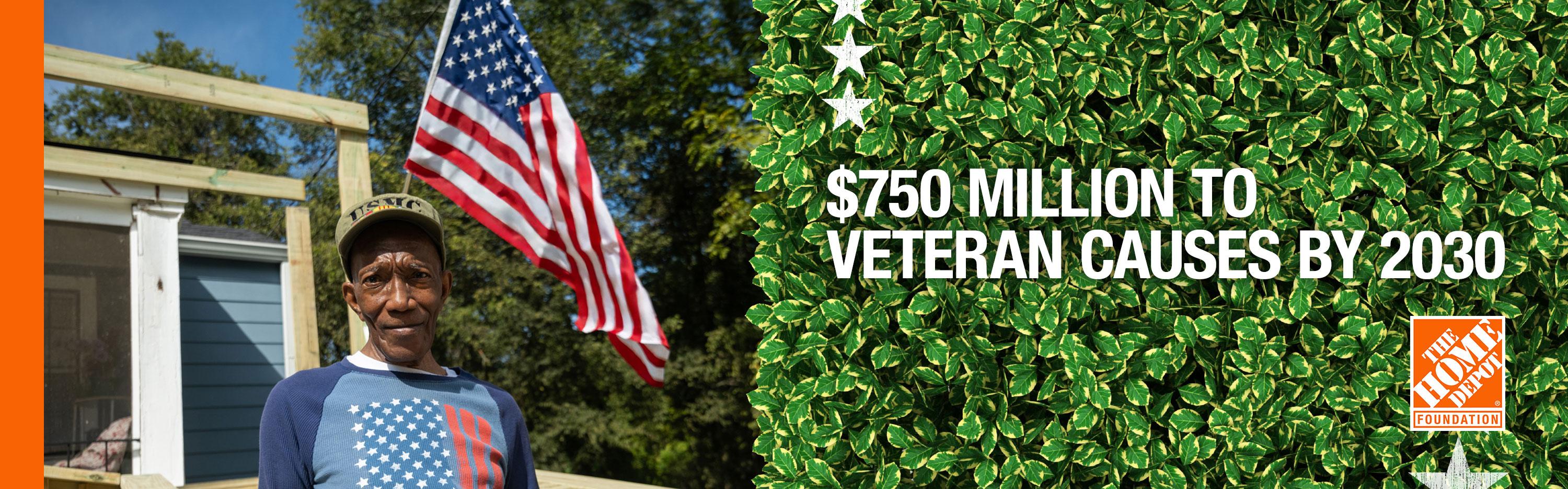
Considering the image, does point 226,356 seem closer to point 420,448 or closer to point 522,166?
point 522,166

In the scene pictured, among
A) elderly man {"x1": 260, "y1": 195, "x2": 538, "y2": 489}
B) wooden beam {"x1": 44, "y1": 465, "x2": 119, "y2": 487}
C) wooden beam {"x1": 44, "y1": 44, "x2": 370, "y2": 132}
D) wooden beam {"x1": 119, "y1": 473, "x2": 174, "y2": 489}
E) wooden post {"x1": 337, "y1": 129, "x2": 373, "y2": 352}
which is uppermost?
wooden beam {"x1": 44, "y1": 44, "x2": 370, "y2": 132}

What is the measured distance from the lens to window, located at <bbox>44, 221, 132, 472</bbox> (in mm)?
7543

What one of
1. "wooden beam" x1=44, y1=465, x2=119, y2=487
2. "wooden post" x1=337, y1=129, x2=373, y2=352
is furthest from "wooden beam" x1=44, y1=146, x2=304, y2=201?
"wooden beam" x1=44, y1=465, x2=119, y2=487

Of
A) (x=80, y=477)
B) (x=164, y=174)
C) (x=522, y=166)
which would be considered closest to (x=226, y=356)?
(x=164, y=174)

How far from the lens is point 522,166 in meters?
4.92

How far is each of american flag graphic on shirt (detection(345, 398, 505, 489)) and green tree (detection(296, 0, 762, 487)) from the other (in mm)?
12819

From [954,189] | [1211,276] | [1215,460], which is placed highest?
[954,189]

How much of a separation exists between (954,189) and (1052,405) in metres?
0.82

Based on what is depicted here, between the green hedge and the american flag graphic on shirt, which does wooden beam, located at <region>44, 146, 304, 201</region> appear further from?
the american flag graphic on shirt

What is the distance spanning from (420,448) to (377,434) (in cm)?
8

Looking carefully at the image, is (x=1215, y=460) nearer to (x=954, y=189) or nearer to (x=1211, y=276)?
(x=1211, y=276)

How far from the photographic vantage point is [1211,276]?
12.6ft

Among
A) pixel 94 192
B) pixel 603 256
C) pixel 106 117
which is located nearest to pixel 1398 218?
pixel 603 256

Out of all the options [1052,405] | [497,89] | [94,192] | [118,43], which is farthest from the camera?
[118,43]
